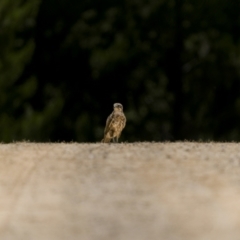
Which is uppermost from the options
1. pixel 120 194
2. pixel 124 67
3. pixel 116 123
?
pixel 124 67

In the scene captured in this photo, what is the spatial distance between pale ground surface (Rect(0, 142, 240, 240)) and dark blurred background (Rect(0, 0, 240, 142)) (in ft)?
12.7

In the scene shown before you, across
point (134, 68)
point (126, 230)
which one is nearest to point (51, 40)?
point (134, 68)

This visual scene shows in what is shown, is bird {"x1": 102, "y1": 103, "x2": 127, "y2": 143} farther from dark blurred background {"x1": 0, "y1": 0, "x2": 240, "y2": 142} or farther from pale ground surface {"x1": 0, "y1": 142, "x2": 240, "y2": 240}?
dark blurred background {"x1": 0, "y1": 0, "x2": 240, "y2": 142}

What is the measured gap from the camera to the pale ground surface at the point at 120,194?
2732 millimetres

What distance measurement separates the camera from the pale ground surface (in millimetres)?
2732

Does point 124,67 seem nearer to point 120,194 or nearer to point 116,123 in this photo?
point 116,123

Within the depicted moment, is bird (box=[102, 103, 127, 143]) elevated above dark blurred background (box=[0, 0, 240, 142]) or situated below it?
below

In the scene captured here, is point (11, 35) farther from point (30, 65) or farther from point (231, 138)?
point (231, 138)

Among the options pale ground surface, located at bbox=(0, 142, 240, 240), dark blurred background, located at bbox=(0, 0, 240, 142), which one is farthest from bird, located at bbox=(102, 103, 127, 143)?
dark blurred background, located at bbox=(0, 0, 240, 142)

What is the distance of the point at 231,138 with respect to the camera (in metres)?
7.75

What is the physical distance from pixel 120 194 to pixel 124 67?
17.0 feet

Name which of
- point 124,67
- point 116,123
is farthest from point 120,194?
point 124,67

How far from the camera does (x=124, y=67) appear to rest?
27.0ft

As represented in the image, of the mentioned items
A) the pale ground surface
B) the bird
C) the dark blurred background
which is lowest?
the pale ground surface
